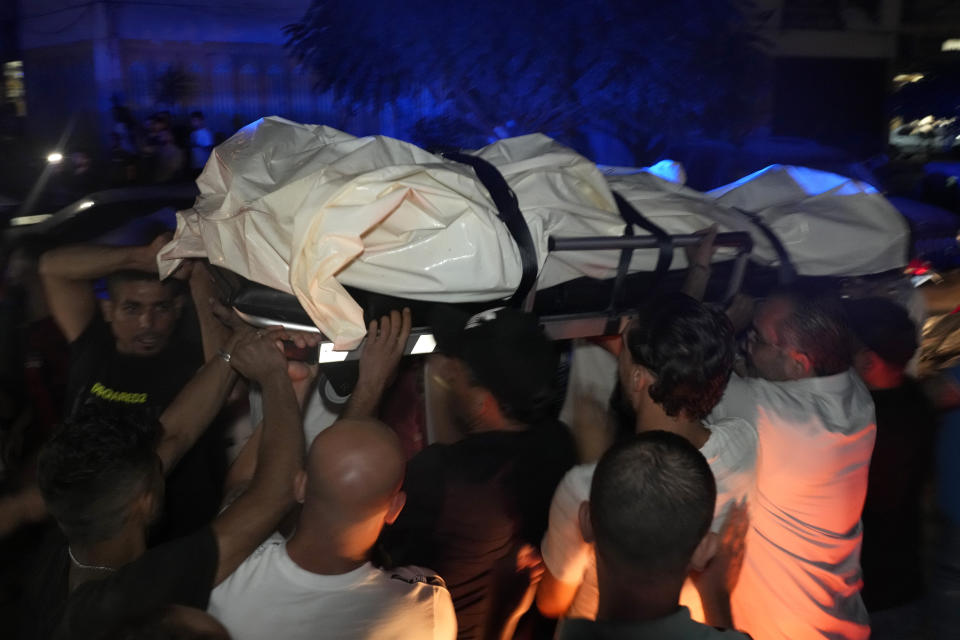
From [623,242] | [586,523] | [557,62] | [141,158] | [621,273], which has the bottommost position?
[141,158]

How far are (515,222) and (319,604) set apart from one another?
1.16 metres

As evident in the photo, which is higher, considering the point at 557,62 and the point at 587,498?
the point at 557,62

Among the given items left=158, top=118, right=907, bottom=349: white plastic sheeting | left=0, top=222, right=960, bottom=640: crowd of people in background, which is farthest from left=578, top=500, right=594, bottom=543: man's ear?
left=158, top=118, right=907, bottom=349: white plastic sheeting

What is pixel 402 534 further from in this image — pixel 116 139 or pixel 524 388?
pixel 116 139

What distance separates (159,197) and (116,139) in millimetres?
10511

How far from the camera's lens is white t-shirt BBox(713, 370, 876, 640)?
7.96ft

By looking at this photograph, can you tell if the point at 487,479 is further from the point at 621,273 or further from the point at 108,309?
the point at 108,309

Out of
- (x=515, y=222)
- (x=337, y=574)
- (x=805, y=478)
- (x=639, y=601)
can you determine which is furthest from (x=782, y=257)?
(x=337, y=574)

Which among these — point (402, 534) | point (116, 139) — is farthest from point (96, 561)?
point (116, 139)

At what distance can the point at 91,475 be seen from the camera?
1854 millimetres

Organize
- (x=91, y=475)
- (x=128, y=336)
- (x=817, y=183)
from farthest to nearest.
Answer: (x=817, y=183) → (x=128, y=336) → (x=91, y=475)

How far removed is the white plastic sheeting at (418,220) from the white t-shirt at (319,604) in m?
0.62

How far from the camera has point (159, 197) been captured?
3834mm

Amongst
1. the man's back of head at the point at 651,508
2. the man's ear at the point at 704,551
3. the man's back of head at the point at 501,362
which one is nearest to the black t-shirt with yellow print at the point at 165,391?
the man's back of head at the point at 501,362
